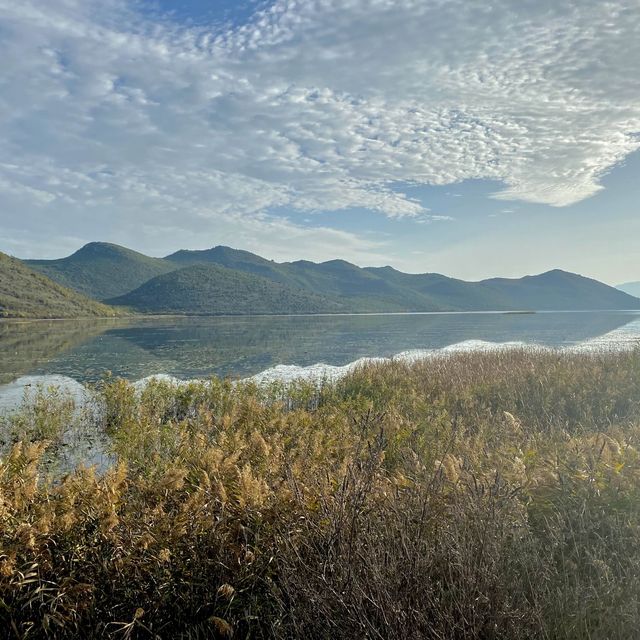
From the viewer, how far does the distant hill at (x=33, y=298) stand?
9853 cm

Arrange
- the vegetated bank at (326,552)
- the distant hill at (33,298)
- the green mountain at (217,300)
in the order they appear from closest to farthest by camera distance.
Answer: the vegetated bank at (326,552) < the distant hill at (33,298) < the green mountain at (217,300)

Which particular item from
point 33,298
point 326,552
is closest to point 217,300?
point 33,298

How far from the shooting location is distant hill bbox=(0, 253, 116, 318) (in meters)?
98.5

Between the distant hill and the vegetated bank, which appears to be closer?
the vegetated bank

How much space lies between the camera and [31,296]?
110 metres

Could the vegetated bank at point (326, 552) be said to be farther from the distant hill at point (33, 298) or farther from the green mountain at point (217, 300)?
the green mountain at point (217, 300)

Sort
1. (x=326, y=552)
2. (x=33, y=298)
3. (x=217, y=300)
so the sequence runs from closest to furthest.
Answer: (x=326, y=552)
(x=33, y=298)
(x=217, y=300)

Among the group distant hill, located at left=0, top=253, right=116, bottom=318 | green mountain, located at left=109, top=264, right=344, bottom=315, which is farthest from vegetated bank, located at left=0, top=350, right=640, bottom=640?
green mountain, located at left=109, top=264, right=344, bottom=315

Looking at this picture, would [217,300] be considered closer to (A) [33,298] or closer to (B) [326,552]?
(A) [33,298]

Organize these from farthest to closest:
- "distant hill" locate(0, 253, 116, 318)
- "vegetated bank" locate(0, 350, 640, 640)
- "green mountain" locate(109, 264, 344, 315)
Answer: "green mountain" locate(109, 264, 344, 315) < "distant hill" locate(0, 253, 116, 318) < "vegetated bank" locate(0, 350, 640, 640)

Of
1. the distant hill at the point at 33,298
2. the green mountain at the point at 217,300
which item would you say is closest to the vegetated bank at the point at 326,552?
the distant hill at the point at 33,298

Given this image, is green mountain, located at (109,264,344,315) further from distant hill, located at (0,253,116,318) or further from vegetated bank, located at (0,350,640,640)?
vegetated bank, located at (0,350,640,640)

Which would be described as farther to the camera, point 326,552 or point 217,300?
point 217,300

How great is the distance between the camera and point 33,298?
359 ft
